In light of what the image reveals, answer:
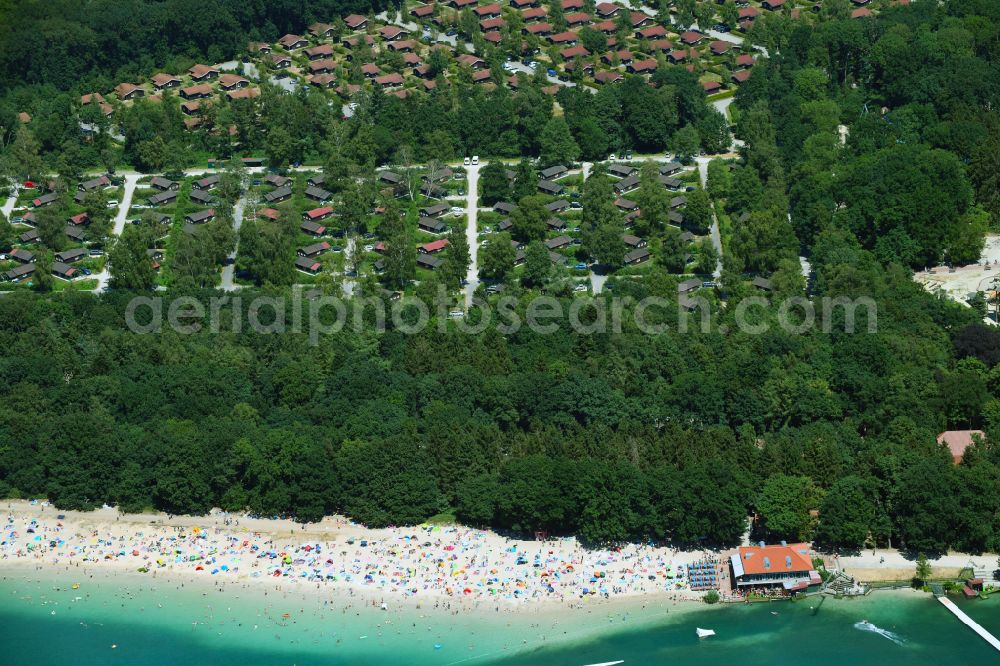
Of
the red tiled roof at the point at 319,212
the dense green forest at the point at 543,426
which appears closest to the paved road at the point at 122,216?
the dense green forest at the point at 543,426

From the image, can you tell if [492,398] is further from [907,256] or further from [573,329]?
[907,256]

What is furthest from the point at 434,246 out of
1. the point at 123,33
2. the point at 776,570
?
the point at 123,33

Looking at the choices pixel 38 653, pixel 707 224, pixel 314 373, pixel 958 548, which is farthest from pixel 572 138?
pixel 38 653

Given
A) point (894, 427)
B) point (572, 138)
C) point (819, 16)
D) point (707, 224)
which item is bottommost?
point (894, 427)

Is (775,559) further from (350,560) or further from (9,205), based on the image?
(9,205)

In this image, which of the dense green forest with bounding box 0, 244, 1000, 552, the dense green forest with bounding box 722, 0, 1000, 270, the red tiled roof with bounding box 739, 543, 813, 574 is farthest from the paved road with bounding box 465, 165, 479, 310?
the red tiled roof with bounding box 739, 543, 813, 574

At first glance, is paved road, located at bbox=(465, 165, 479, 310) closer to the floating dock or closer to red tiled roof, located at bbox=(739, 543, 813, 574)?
red tiled roof, located at bbox=(739, 543, 813, 574)
